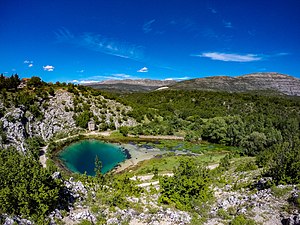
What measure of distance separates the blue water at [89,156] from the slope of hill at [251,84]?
4232 inches

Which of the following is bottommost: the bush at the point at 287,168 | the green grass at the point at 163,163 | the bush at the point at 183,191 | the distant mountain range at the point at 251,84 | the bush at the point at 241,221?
the green grass at the point at 163,163

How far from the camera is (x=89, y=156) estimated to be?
43.7 m

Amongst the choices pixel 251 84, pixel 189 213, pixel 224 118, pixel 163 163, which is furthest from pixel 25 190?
pixel 251 84

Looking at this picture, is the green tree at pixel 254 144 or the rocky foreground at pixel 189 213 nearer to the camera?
the rocky foreground at pixel 189 213

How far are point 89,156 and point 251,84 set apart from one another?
5777 inches

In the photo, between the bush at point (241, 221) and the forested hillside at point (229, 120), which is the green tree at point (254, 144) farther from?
the bush at point (241, 221)

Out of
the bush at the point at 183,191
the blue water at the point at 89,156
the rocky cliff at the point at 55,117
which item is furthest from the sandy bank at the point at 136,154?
the bush at the point at 183,191

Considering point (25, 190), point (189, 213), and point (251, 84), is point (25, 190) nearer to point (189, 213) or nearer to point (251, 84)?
point (189, 213)

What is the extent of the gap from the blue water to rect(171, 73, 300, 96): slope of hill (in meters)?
108

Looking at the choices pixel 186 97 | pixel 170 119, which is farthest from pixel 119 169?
pixel 186 97

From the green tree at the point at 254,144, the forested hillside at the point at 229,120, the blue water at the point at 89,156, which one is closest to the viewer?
the blue water at the point at 89,156

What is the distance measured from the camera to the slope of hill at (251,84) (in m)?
154

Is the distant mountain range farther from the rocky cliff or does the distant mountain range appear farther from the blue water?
the blue water

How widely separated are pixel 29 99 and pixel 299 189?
171 feet
